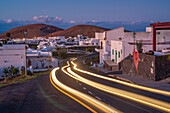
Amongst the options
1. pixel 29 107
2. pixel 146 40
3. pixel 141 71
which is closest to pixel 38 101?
pixel 29 107

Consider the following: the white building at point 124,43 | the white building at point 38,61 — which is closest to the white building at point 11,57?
the white building at point 38,61

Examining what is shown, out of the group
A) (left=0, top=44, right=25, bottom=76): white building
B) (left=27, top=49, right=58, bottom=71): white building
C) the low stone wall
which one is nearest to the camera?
the low stone wall

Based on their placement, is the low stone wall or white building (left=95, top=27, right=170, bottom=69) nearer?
→ the low stone wall

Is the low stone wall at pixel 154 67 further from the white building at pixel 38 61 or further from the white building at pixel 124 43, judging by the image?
the white building at pixel 38 61

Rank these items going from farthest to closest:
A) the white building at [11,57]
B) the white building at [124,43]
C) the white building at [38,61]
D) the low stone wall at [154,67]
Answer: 1. the white building at [38,61]
2. the white building at [11,57]
3. the white building at [124,43]
4. the low stone wall at [154,67]

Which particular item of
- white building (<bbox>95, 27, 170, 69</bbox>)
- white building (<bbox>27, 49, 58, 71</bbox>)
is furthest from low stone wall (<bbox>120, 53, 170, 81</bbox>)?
white building (<bbox>27, 49, 58, 71</bbox>)

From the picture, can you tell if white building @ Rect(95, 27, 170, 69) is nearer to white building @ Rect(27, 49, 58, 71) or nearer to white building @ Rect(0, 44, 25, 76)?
white building @ Rect(27, 49, 58, 71)

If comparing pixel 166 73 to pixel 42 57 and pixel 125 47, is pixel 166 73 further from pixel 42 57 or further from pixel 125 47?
pixel 42 57

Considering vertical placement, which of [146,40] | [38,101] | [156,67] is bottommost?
[38,101]

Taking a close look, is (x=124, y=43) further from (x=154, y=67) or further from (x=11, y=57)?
(x=11, y=57)

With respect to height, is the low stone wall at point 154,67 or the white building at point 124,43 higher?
the white building at point 124,43

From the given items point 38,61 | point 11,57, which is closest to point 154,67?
point 11,57

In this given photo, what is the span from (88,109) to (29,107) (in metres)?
3.34

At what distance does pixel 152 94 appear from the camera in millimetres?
13805
